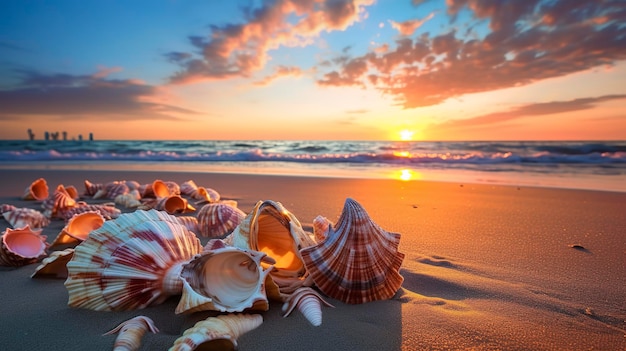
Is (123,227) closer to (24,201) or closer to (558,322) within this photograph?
(558,322)

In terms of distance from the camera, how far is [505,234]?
11.7 feet

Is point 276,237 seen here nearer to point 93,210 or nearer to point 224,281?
point 224,281

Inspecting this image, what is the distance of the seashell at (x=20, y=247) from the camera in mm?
2452

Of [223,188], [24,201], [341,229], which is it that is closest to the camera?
[341,229]

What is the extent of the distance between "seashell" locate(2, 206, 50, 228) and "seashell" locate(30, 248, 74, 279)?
5.88 feet

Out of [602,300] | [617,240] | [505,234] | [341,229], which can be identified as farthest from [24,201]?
[617,240]

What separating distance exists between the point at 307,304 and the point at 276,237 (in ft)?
1.93

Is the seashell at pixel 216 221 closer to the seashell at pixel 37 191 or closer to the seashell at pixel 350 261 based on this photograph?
the seashell at pixel 350 261

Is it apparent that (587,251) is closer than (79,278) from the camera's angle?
No

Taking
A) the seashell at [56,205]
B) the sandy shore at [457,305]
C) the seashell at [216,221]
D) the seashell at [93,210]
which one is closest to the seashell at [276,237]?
the sandy shore at [457,305]

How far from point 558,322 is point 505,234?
1934 mm

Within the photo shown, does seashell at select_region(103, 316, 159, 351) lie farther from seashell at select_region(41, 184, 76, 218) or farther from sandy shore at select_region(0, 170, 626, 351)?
seashell at select_region(41, 184, 76, 218)

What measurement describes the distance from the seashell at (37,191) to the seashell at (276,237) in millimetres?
4997

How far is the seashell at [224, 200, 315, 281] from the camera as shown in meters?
1.99
